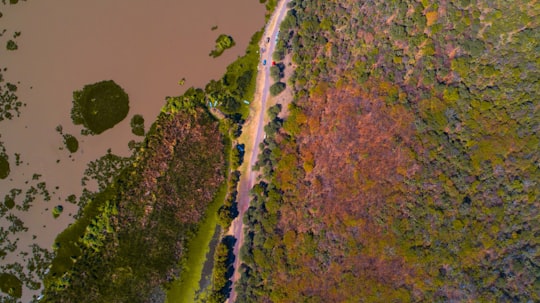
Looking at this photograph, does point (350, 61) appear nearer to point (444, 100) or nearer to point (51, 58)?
point (444, 100)

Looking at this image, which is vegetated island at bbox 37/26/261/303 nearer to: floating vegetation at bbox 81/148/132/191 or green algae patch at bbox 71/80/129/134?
floating vegetation at bbox 81/148/132/191

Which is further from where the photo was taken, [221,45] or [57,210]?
[221,45]

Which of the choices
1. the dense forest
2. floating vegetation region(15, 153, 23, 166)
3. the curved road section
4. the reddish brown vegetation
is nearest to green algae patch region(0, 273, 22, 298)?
floating vegetation region(15, 153, 23, 166)

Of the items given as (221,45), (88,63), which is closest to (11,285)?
(88,63)

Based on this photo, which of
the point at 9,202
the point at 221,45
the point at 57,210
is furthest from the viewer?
the point at 221,45

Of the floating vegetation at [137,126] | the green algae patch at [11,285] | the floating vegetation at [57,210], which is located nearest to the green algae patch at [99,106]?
the floating vegetation at [137,126]

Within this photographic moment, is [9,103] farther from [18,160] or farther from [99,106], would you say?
[99,106]

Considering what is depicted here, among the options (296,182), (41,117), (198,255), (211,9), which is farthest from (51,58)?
(296,182)

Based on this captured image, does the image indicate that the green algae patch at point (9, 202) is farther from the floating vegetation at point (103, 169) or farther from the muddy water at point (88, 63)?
the floating vegetation at point (103, 169)
